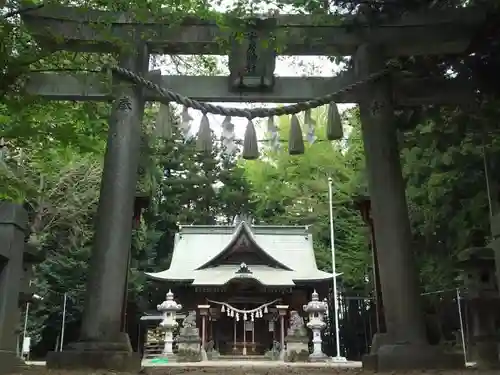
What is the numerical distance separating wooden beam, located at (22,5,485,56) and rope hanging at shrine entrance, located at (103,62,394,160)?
42cm

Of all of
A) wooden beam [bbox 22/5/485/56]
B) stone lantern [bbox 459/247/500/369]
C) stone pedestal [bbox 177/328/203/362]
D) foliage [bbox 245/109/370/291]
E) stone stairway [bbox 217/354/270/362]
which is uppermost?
foliage [bbox 245/109/370/291]

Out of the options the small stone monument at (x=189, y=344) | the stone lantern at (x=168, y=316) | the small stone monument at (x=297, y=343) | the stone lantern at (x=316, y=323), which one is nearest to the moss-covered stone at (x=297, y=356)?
the small stone monument at (x=297, y=343)

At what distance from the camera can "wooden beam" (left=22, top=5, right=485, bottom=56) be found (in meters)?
5.92

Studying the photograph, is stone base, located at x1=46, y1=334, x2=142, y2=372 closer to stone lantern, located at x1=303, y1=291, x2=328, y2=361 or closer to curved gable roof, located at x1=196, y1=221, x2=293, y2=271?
stone lantern, located at x1=303, y1=291, x2=328, y2=361

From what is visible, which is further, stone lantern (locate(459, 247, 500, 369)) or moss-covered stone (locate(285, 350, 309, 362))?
moss-covered stone (locate(285, 350, 309, 362))

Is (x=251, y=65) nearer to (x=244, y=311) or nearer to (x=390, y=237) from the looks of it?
(x=390, y=237)

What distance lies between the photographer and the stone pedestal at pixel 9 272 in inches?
201

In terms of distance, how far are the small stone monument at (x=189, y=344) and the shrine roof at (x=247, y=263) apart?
1.70 metres

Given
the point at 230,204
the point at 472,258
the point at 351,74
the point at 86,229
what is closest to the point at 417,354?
the point at 472,258

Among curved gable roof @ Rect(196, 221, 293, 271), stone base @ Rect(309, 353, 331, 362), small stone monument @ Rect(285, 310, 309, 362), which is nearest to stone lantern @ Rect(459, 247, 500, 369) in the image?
stone base @ Rect(309, 353, 331, 362)

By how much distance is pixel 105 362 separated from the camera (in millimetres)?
5055

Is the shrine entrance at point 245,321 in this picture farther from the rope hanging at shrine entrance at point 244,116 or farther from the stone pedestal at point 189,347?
the rope hanging at shrine entrance at point 244,116

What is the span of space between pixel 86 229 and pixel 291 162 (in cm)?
952

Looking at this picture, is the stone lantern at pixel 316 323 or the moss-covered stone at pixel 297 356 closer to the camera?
the moss-covered stone at pixel 297 356
